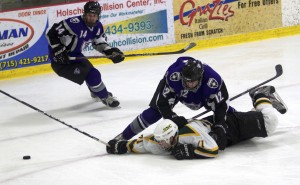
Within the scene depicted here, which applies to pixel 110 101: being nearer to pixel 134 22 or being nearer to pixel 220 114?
pixel 220 114

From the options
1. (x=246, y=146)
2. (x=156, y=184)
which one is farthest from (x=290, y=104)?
(x=156, y=184)

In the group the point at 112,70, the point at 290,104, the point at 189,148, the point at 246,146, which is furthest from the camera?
the point at 112,70

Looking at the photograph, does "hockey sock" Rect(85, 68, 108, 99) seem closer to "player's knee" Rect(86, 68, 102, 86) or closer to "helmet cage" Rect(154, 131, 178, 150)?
"player's knee" Rect(86, 68, 102, 86)

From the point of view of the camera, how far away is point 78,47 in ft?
18.8

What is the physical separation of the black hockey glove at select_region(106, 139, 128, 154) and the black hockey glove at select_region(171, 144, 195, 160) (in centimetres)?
39

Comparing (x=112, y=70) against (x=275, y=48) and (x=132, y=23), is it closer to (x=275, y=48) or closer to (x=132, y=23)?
(x=132, y=23)

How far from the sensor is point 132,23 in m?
8.07

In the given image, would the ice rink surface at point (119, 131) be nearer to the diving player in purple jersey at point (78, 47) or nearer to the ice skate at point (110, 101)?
the ice skate at point (110, 101)

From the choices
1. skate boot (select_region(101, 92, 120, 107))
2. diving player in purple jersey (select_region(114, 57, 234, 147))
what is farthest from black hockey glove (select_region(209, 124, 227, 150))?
skate boot (select_region(101, 92, 120, 107))

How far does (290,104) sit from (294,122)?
22.9 inches

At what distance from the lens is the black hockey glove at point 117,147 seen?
4004 millimetres


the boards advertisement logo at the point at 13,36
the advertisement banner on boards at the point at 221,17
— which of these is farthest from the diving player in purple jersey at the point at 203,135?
the advertisement banner on boards at the point at 221,17

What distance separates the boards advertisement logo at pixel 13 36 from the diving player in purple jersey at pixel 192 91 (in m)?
3.93

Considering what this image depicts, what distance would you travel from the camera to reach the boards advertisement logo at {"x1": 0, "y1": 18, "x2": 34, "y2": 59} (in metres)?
7.44
